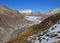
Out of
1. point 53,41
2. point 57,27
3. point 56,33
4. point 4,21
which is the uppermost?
point 4,21

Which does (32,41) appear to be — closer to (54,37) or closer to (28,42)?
(28,42)

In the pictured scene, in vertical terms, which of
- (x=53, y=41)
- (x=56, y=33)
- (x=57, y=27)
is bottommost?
(x=53, y=41)

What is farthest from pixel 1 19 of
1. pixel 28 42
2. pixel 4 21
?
pixel 28 42

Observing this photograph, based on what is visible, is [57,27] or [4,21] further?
[4,21]

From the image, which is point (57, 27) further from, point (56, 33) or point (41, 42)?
point (41, 42)

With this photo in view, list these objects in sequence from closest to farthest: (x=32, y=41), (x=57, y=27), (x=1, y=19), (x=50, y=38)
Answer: (x=50, y=38), (x=57, y=27), (x=32, y=41), (x=1, y=19)

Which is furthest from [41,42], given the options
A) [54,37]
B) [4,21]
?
[4,21]

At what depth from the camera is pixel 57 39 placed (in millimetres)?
21141

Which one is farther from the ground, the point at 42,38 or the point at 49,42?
the point at 42,38

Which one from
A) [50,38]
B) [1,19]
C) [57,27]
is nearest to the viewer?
[50,38]

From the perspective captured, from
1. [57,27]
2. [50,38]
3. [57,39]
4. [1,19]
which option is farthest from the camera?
[1,19]

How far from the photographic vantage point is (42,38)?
24.4 meters

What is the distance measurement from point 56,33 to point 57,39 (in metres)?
1.61

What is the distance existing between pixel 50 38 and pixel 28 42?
18.3 feet
